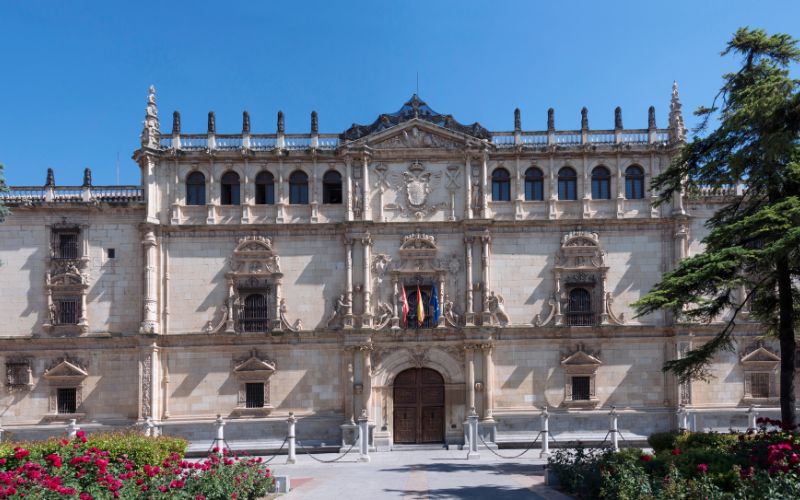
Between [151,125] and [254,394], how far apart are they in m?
13.7

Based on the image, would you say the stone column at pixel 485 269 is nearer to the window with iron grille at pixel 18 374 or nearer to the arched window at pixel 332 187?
the arched window at pixel 332 187

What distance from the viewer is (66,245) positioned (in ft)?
115

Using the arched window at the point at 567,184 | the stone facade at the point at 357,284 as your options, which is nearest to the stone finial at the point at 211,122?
the stone facade at the point at 357,284

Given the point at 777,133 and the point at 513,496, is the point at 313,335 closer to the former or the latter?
the point at 513,496

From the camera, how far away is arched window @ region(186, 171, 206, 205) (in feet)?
116

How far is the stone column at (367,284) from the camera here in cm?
3419

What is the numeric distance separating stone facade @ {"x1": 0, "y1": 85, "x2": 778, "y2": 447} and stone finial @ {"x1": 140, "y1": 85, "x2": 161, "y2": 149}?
0.10m

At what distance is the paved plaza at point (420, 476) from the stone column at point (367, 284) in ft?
20.0

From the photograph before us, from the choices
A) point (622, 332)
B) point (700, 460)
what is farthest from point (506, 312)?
point (700, 460)

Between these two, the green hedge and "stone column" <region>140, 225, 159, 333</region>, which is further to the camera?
"stone column" <region>140, 225, 159, 333</region>

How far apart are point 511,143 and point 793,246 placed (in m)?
17.9

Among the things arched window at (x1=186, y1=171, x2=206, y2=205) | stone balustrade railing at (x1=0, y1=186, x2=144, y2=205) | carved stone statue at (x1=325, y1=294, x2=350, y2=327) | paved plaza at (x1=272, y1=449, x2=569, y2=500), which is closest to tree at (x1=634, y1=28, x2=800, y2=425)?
paved plaza at (x1=272, y1=449, x2=569, y2=500)

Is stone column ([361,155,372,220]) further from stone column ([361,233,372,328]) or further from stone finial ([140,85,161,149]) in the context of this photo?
stone finial ([140,85,161,149])

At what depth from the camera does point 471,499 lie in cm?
1964
